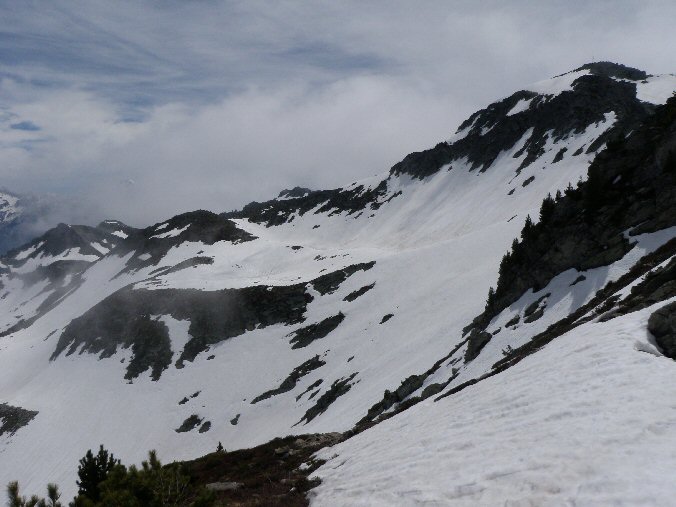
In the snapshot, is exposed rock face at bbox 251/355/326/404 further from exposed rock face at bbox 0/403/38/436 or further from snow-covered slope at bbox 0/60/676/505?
exposed rock face at bbox 0/403/38/436

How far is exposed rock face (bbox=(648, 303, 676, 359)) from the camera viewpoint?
37.8 feet

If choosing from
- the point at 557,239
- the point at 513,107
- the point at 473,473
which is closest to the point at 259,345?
the point at 557,239

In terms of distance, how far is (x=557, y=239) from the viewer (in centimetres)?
2869

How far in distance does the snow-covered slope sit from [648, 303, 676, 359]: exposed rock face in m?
3.94

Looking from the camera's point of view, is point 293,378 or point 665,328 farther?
point 293,378

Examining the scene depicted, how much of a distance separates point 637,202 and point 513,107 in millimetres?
106094

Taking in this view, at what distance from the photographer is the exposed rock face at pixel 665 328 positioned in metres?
11.5

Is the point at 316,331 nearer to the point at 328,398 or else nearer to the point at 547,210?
the point at 328,398

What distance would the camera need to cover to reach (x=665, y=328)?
12078mm

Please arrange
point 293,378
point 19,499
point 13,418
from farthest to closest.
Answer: point 13,418 < point 293,378 < point 19,499

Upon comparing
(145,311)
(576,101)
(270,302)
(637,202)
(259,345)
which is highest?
(576,101)

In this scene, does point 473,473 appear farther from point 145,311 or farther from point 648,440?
point 145,311

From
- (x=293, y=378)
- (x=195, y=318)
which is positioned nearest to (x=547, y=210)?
(x=293, y=378)

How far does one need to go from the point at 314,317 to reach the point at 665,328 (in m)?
54.3
